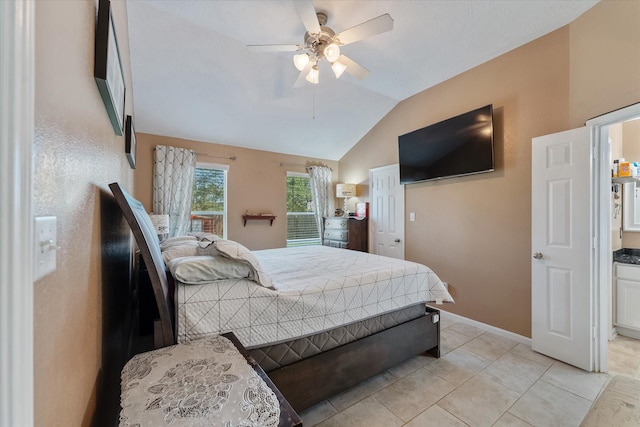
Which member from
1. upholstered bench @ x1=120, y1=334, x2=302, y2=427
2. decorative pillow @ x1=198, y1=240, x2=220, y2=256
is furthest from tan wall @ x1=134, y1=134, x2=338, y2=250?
upholstered bench @ x1=120, y1=334, x2=302, y2=427

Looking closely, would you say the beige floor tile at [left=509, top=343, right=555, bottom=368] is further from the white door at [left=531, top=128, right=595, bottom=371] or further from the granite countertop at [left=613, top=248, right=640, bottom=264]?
the granite countertop at [left=613, top=248, right=640, bottom=264]

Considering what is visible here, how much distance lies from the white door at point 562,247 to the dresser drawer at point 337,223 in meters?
2.66

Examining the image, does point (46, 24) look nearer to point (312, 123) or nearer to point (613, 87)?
point (613, 87)

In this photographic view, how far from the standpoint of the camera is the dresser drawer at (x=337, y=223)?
4594 mm

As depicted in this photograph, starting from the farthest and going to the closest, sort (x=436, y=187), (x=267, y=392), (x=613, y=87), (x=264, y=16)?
(x=436, y=187) < (x=264, y=16) < (x=613, y=87) < (x=267, y=392)

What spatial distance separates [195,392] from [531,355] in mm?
2874

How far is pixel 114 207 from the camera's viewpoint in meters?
1.40

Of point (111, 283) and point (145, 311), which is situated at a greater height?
point (111, 283)

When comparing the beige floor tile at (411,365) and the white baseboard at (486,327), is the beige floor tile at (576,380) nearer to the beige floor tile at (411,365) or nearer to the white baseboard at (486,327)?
the white baseboard at (486,327)

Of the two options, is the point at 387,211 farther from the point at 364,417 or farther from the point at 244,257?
the point at 244,257

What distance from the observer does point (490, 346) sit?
8.21 feet

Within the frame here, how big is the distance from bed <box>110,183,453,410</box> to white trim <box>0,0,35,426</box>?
2.53 ft

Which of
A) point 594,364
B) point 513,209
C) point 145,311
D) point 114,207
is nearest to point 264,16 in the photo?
point 114,207

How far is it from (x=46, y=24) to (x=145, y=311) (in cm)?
168
